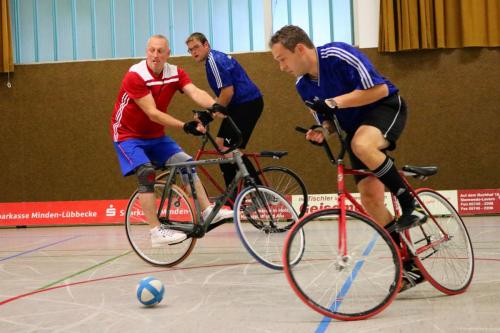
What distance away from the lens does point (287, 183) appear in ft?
16.8

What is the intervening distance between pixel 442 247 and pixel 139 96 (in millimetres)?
2051

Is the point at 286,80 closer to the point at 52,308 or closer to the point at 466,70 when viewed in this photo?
the point at 466,70

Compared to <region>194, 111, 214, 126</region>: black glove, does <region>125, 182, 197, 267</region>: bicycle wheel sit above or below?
below

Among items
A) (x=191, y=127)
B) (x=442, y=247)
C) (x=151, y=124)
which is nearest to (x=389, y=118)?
(x=442, y=247)

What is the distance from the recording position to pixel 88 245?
5.07 metres

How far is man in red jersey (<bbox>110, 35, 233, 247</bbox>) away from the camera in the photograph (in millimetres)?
3637

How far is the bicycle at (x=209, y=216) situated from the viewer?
3451 millimetres

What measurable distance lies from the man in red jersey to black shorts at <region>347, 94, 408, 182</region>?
1.23m

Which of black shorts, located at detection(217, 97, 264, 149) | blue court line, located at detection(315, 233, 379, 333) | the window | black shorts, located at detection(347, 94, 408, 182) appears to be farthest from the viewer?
the window

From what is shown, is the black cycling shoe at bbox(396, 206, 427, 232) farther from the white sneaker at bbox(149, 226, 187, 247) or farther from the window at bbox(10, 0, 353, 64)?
the window at bbox(10, 0, 353, 64)

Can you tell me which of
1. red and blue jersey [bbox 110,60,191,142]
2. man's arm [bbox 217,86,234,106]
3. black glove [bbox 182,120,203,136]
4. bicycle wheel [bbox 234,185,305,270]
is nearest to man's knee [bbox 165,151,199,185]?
red and blue jersey [bbox 110,60,191,142]

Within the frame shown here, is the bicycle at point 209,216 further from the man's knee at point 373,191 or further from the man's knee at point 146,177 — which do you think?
the man's knee at point 373,191

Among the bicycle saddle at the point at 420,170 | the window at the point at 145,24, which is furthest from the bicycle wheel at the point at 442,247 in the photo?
the window at the point at 145,24

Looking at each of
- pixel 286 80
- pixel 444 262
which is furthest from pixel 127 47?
pixel 444 262
